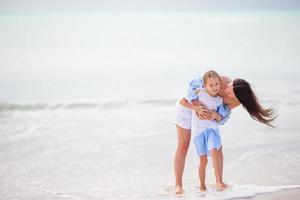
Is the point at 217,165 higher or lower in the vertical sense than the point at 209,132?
lower

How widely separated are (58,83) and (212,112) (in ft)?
22.8

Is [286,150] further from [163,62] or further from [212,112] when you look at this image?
[163,62]

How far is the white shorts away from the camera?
16.4ft

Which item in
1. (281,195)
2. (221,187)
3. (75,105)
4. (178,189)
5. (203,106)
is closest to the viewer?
(281,195)

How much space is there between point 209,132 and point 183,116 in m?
0.25

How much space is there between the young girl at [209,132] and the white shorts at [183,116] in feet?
0.19

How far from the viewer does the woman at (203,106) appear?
4.78m

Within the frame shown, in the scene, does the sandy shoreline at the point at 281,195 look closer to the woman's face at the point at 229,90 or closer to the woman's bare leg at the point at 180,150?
the woman's bare leg at the point at 180,150

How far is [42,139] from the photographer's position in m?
7.05

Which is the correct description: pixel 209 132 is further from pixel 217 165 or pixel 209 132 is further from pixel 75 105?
pixel 75 105

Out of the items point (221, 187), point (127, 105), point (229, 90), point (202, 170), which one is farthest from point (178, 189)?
point (127, 105)

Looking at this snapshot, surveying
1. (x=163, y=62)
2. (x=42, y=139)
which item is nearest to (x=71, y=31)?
(x=163, y=62)

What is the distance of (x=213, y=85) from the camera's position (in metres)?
4.76

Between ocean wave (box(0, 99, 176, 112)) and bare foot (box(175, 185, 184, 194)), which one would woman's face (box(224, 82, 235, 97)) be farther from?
ocean wave (box(0, 99, 176, 112))
